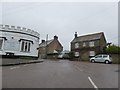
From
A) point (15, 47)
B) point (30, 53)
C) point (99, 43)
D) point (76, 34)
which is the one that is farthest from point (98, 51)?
point (15, 47)

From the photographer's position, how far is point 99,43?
50156 mm

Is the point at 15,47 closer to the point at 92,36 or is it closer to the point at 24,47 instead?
the point at 24,47

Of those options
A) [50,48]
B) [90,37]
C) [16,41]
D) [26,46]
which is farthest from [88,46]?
[16,41]

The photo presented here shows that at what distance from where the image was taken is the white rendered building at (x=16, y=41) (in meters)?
32.2

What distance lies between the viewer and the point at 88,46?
53.5 meters

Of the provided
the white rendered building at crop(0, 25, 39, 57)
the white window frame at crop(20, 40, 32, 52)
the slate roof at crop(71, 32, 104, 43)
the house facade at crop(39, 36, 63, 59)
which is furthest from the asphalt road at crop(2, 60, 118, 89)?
the house facade at crop(39, 36, 63, 59)

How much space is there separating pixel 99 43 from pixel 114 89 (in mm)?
44064

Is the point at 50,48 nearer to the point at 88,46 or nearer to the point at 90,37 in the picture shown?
the point at 90,37

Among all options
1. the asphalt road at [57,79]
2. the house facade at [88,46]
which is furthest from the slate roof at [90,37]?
the asphalt road at [57,79]

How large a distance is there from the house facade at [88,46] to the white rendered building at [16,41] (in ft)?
67.3

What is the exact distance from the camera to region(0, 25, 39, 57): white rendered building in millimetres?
32219

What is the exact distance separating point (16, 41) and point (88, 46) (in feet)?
85.2

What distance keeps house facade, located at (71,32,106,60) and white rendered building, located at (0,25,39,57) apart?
2050 cm

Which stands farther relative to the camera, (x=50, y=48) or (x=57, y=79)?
(x=50, y=48)
